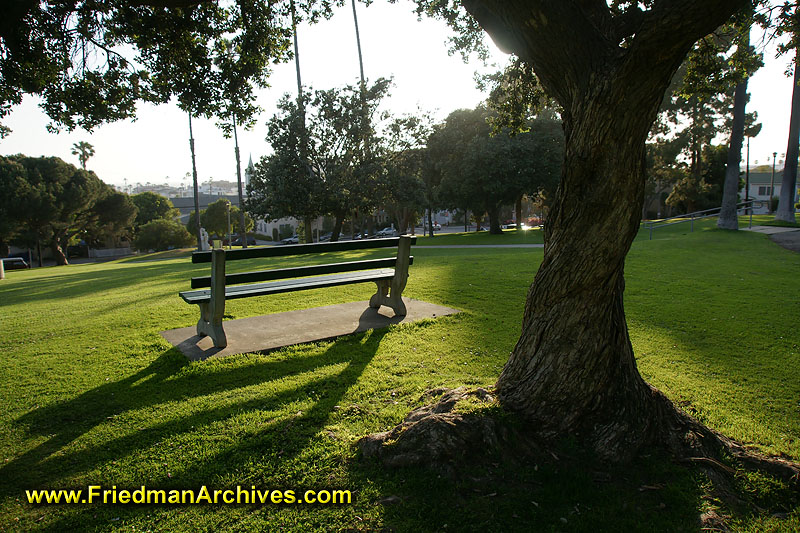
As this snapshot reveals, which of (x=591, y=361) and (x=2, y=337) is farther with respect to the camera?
(x=2, y=337)

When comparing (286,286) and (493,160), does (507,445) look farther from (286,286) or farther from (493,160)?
(493,160)

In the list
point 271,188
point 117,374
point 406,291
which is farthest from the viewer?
point 271,188

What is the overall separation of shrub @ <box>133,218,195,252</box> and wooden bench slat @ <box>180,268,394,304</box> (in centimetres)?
5079

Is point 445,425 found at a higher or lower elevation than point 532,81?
lower

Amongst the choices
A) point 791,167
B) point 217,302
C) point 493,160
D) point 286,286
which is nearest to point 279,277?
point 286,286

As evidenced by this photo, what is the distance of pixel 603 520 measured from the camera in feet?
7.39

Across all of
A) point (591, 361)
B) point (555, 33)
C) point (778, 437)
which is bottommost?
point (778, 437)

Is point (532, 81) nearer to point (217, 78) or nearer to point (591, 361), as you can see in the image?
point (591, 361)

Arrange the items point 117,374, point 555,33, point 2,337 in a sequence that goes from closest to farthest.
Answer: point 555,33 < point 117,374 < point 2,337

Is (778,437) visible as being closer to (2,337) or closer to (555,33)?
(555,33)

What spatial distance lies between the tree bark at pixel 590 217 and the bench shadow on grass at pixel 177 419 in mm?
1499

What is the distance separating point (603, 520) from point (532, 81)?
168 inches

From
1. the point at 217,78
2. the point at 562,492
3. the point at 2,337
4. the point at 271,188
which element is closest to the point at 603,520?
the point at 562,492

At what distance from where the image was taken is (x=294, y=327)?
19.0 ft
